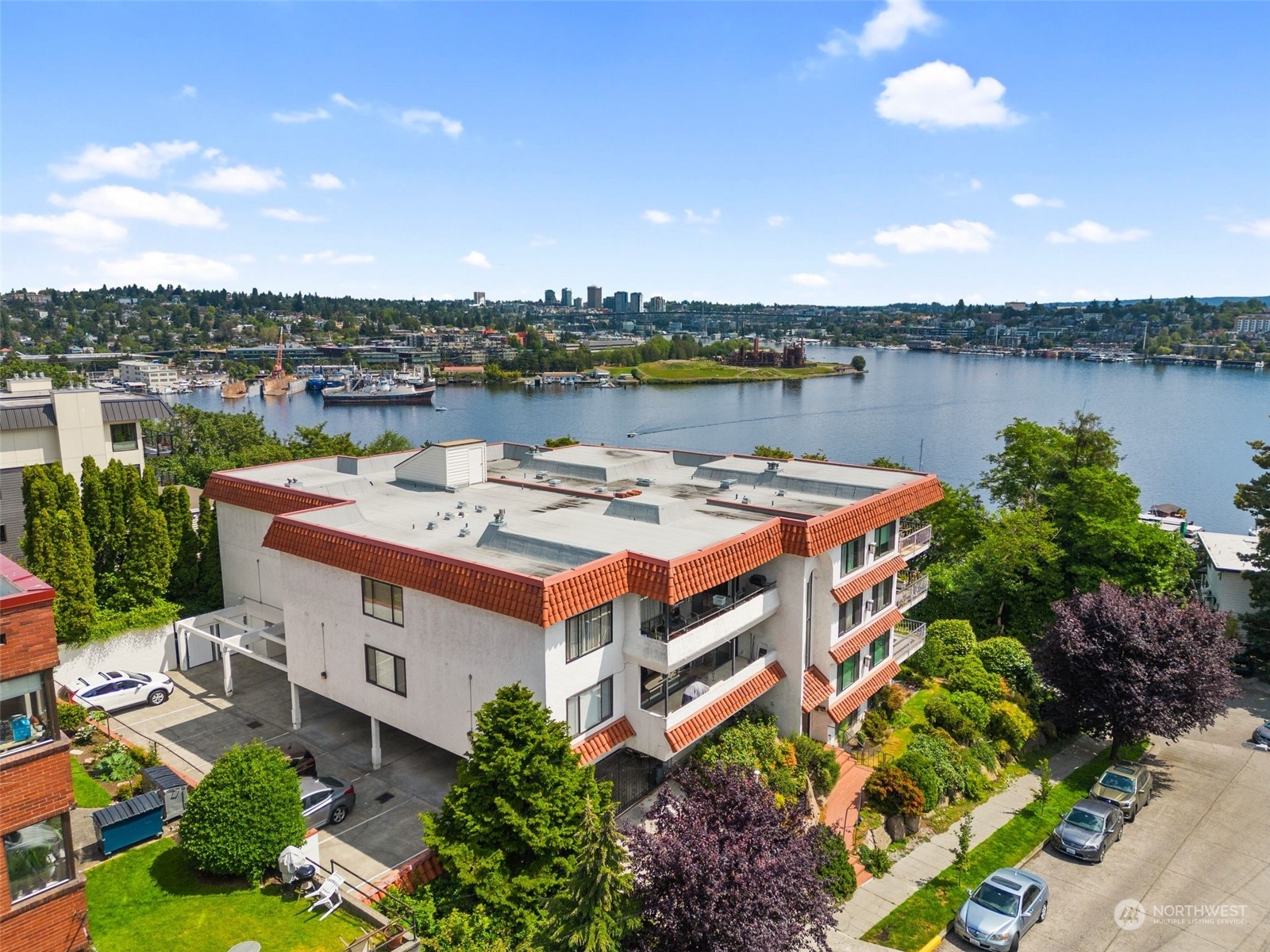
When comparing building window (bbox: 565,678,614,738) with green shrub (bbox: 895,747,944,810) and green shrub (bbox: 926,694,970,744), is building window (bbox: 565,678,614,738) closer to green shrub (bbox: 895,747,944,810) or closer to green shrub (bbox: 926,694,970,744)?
green shrub (bbox: 895,747,944,810)

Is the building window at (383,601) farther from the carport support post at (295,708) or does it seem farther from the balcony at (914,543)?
the balcony at (914,543)

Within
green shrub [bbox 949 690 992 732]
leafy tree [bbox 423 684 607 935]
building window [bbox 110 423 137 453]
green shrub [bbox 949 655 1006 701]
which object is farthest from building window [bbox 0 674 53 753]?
building window [bbox 110 423 137 453]

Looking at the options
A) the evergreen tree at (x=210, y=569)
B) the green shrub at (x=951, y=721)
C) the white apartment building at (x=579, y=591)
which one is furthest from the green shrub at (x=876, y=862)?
the evergreen tree at (x=210, y=569)

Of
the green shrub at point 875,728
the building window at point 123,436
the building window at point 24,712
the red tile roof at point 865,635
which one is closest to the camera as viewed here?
the building window at point 24,712

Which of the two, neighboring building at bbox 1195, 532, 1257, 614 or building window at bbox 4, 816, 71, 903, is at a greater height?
building window at bbox 4, 816, 71, 903

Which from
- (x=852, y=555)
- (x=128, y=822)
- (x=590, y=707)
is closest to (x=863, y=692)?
(x=852, y=555)

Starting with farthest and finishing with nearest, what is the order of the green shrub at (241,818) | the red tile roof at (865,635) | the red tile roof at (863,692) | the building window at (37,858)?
the red tile roof at (863,692) → the red tile roof at (865,635) → the green shrub at (241,818) → the building window at (37,858)
